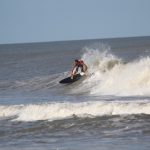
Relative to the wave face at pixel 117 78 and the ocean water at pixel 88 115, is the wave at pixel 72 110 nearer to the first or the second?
the ocean water at pixel 88 115

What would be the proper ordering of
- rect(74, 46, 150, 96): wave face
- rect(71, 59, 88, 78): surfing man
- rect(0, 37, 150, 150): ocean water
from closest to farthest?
rect(0, 37, 150, 150): ocean water < rect(74, 46, 150, 96): wave face < rect(71, 59, 88, 78): surfing man

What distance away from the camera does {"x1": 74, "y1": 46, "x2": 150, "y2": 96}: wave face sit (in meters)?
29.6

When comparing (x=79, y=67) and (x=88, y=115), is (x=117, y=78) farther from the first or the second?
(x=88, y=115)

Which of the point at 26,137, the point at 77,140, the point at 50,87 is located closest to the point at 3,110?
the point at 26,137

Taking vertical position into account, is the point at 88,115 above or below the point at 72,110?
below

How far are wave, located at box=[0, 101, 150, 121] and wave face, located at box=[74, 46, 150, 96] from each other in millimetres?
5169

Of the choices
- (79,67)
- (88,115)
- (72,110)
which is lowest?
(88,115)

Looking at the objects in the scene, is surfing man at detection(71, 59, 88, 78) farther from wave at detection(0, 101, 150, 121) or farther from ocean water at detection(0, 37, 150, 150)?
wave at detection(0, 101, 150, 121)

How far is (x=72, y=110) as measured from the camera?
893 inches

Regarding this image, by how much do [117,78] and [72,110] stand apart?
33.6 feet

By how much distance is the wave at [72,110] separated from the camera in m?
21.4

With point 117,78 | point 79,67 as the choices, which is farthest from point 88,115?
point 79,67

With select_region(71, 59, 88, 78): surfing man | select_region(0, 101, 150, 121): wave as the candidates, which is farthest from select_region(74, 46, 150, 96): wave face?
select_region(0, 101, 150, 121): wave

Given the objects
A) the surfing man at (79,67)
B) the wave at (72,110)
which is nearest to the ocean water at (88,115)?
the wave at (72,110)
